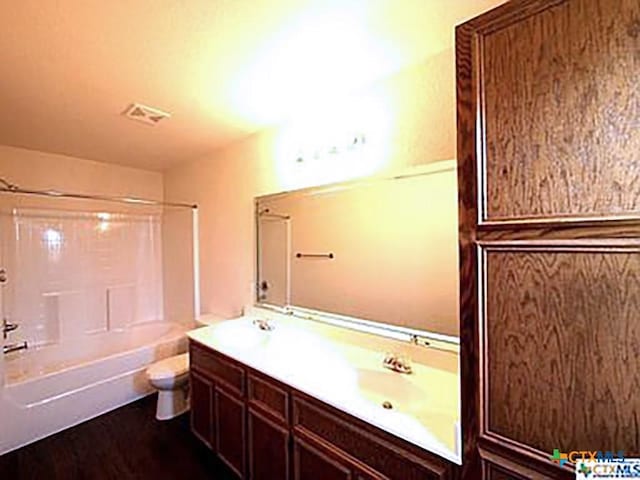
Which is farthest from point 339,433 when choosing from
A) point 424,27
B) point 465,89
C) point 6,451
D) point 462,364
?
point 6,451

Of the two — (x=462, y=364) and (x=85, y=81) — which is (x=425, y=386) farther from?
(x=85, y=81)

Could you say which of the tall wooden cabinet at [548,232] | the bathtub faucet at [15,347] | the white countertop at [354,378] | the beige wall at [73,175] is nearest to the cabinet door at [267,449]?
the white countertop at [354,378]

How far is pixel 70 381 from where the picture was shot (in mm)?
2703

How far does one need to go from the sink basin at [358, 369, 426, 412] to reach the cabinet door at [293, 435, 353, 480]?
28 centimetres

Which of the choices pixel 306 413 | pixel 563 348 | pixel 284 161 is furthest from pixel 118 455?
pixel 563 348

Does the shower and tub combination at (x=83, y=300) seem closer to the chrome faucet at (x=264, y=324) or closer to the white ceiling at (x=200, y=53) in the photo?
the white ceiling at (x=200, y=53)

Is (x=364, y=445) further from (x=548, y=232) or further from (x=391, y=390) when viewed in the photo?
(x=548, y=232)

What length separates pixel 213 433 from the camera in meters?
2.20

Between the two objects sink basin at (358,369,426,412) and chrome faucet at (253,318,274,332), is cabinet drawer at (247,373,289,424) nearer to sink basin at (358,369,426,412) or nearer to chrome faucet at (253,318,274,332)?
sink basin at (358,369,426,412)

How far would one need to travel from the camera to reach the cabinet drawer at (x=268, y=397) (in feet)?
5.47

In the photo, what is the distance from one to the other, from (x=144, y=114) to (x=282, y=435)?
87.9 inches

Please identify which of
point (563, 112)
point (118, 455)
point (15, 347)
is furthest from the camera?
point (15, 347)

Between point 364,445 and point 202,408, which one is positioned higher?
point 364,445

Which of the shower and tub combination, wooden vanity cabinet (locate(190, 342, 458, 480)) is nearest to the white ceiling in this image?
the shower and tub combination
